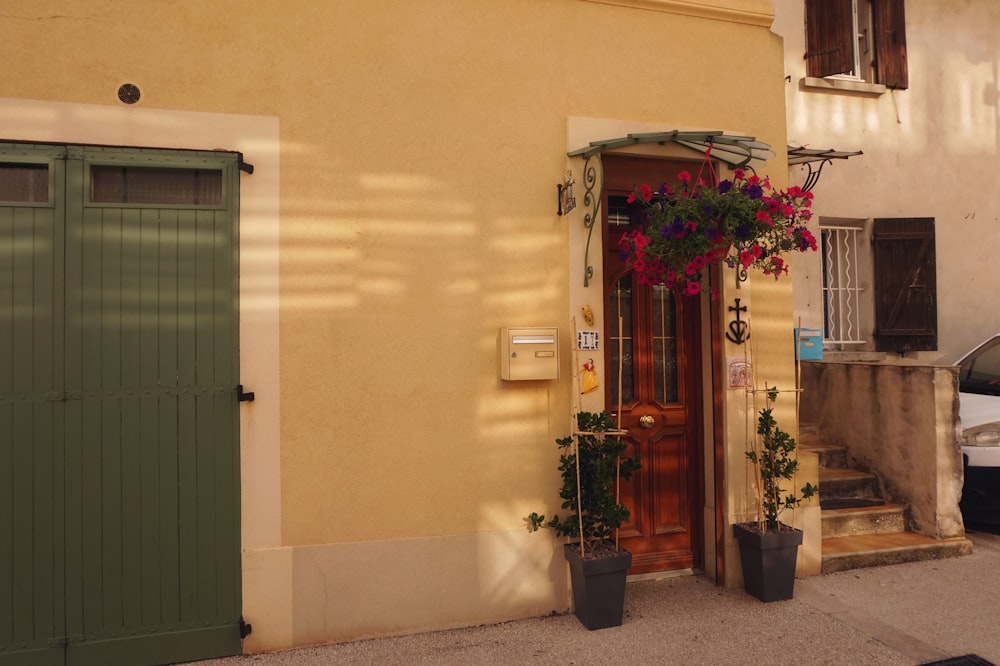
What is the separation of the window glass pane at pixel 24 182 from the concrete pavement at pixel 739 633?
106 inches

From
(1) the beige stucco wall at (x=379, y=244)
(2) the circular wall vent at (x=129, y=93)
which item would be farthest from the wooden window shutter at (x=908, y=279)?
(2) the circular wall vent at (x=129, y=93)

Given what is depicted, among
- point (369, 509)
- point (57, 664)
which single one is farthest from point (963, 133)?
point (57, 664)

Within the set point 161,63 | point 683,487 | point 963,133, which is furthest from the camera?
point 963,133

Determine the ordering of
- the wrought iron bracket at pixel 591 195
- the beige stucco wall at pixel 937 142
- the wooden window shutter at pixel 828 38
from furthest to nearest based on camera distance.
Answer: the beige stucco wall at pixel 937 142 → the wooden window shutter at pixel 828 38 → the wrought iron bracket at pixel 591 195

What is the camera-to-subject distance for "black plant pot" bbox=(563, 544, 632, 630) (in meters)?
3.76

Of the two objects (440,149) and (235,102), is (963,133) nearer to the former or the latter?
(440,149)

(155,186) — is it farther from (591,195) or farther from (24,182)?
(591,195)

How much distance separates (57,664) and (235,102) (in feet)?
10.4

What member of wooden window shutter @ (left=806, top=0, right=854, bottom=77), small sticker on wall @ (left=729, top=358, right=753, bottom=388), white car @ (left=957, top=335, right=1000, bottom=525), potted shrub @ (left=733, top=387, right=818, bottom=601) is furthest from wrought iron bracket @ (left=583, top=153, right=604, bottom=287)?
wooden window shutter @ (left=806, top=0, right=854, bottom=77)

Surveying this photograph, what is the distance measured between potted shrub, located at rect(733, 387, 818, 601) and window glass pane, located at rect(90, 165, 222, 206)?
12.4ft

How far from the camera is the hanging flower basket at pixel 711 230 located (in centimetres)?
357

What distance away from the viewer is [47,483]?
11.0 feet

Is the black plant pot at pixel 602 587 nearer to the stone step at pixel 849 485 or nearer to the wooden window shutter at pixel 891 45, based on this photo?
the stone step at pixel 849 485

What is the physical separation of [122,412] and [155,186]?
1.26 metres
